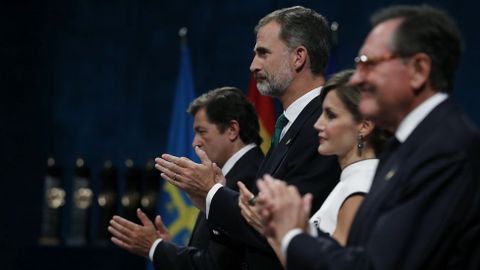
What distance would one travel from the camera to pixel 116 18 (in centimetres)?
764

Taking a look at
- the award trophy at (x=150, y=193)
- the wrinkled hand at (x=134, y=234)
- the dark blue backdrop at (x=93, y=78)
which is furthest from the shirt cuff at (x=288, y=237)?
the dark blue backdrop at (x=93, y=78)

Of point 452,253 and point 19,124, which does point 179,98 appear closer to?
point 19,124

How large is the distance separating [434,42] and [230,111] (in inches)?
79.7

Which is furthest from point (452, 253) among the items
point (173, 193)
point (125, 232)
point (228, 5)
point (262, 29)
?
point (228, 5)

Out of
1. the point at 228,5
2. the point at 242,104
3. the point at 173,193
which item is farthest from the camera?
the point at 228,5

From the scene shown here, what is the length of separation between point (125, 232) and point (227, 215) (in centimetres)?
75

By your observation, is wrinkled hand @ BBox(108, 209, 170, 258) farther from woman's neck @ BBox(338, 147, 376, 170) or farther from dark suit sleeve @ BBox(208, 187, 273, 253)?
woman's neck @ BBox(338, 147, 376, 170)

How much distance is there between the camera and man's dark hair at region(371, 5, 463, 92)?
2.17 metres

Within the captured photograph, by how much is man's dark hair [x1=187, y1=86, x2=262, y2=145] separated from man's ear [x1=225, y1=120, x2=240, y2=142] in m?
0.01

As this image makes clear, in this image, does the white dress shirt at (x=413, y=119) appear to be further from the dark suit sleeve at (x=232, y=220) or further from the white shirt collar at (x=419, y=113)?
the dark suit sleeve at (x=232, y=220)

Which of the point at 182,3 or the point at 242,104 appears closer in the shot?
the point at 242,104

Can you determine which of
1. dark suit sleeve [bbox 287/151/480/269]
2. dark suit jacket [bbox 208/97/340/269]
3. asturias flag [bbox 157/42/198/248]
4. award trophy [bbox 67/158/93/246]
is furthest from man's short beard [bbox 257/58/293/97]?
award trophy [bbox 67/158/93/246]

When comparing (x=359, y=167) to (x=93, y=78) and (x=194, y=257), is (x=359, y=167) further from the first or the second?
(x=93, y=78)

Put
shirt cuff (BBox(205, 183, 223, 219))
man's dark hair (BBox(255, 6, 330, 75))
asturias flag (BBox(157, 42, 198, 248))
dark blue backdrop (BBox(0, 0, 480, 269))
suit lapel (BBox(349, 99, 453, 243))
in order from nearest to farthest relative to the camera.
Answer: suit lapel (BBox(349, 99, 453, 243)) < shirt cuff (BBox(205, 183, 223, 219)) < man's dark hair (BBox(255, 6, 330, 75)) < asturias flag (BBox(157, 42, 198, 248)) < dark blue backdrop (BBox(0, 0, 480, 269))
